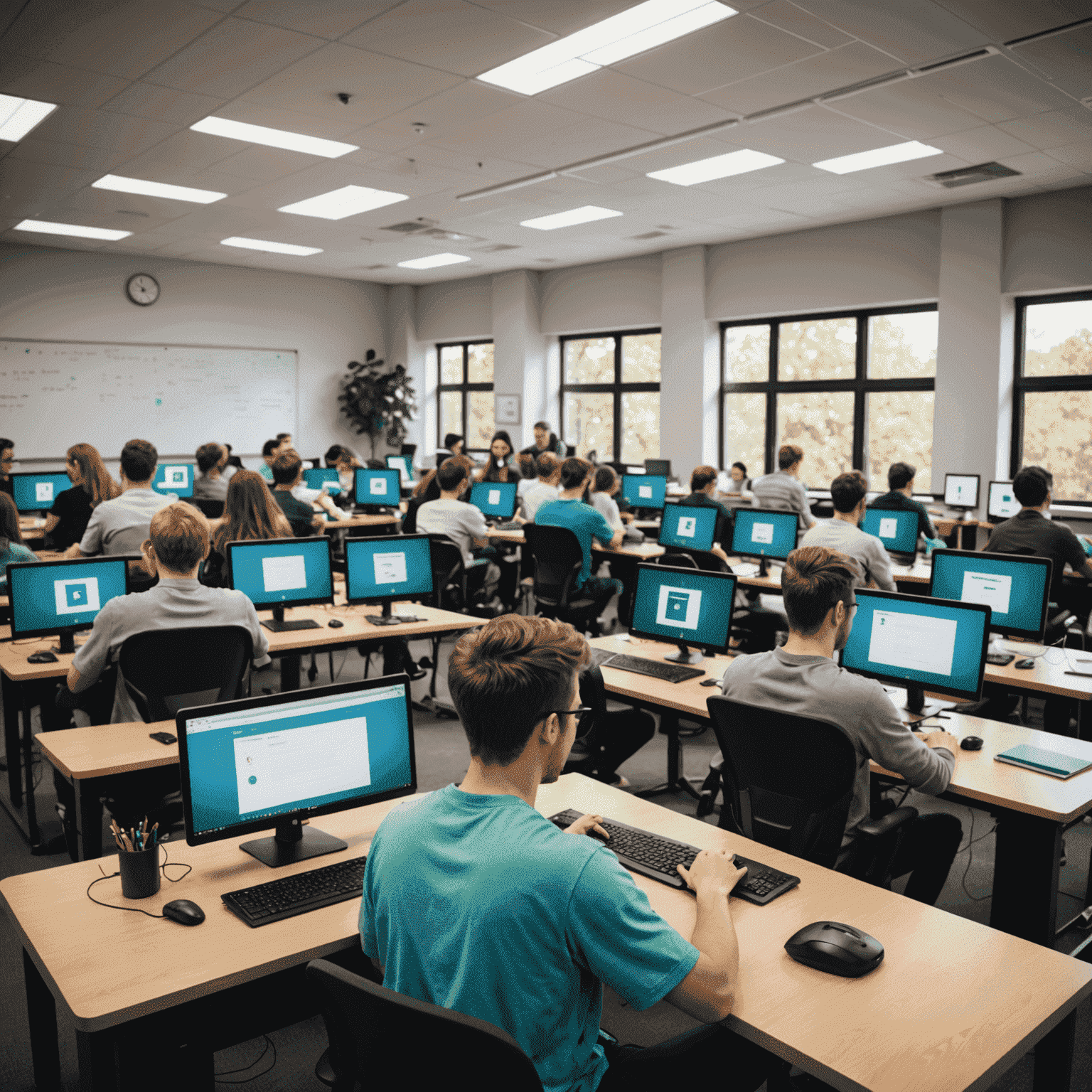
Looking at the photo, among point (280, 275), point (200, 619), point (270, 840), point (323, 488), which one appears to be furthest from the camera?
point (280, 275)

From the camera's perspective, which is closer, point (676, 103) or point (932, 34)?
point (932, 34)

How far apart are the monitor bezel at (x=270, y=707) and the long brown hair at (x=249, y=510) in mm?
2619

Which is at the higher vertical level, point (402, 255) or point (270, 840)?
point (402, 255)

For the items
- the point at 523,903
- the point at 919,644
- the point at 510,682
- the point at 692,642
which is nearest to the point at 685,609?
the point at 692,642

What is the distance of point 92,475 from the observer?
19.6 ft

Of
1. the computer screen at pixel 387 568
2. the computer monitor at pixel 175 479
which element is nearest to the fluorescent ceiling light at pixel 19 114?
the computer screen at pixel 387 568

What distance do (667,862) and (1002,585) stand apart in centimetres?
250

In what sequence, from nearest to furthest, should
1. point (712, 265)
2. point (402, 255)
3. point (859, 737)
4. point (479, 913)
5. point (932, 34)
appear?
1. point (479, 913)
2. point (859, 737)
3. point (932, 34)
4. point (712, 265)
5. point (402, 255)

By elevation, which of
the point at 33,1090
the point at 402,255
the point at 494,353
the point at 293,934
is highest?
the point at 402,255

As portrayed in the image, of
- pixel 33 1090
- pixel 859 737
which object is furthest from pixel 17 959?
pixel 859 737

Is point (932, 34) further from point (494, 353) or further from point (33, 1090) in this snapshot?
point (494, 353)

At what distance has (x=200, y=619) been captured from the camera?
3.07 meters

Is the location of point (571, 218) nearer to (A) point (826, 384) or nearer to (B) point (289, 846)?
(A) point (826, 384)

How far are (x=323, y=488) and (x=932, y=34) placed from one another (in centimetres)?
590
